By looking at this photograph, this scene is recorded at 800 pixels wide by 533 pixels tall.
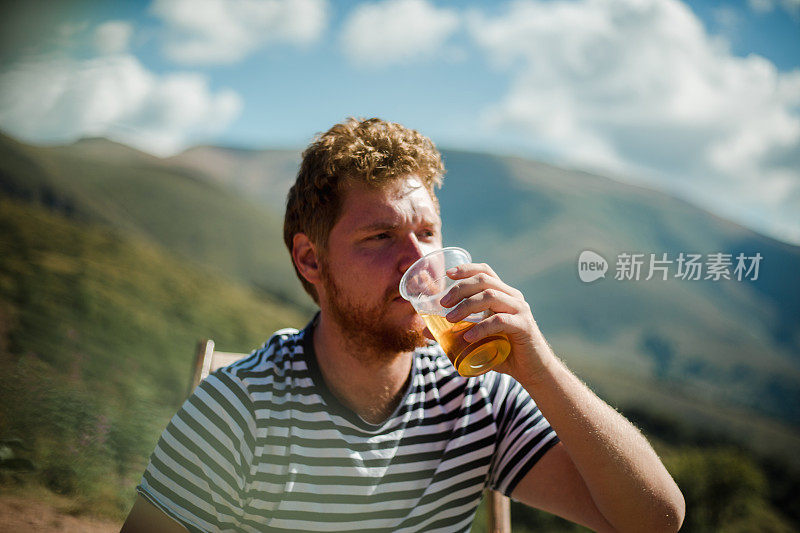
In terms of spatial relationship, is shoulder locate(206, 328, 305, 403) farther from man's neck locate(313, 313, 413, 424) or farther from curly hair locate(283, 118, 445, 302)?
curly hair locate(283, 118, 445, 302)

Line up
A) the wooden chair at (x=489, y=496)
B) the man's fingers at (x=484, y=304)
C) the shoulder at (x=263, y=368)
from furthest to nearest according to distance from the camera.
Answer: the wooden chair at (x=489, y=496) → the shoulder at (x=263, y=368) → the man's fingers at (x=484, y=304)

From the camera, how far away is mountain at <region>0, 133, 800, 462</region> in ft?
28.7

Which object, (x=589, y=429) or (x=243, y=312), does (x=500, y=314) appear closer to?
(x=589, y=429)

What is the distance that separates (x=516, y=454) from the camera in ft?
5.03

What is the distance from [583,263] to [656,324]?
7.29m

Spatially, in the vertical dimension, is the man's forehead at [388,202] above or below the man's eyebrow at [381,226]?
above

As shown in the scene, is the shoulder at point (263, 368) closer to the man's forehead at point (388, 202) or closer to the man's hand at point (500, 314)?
the man's forehead at point (388, 202)

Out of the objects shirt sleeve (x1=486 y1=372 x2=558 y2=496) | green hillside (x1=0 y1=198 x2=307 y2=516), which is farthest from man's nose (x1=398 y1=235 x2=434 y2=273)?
green hillside (x1=0 y1=198 x2=307 y2=516)

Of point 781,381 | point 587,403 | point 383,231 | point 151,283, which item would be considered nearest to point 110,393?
point 151,283

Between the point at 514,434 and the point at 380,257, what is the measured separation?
26.5 inches

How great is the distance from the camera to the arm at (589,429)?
3.71ft

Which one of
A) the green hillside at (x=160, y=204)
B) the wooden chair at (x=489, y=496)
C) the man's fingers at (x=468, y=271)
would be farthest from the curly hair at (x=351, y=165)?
the green hillside at (x=160, y=204)

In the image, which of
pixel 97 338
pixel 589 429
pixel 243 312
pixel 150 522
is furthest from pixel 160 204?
pixel 589 429

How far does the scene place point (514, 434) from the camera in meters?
1.56
